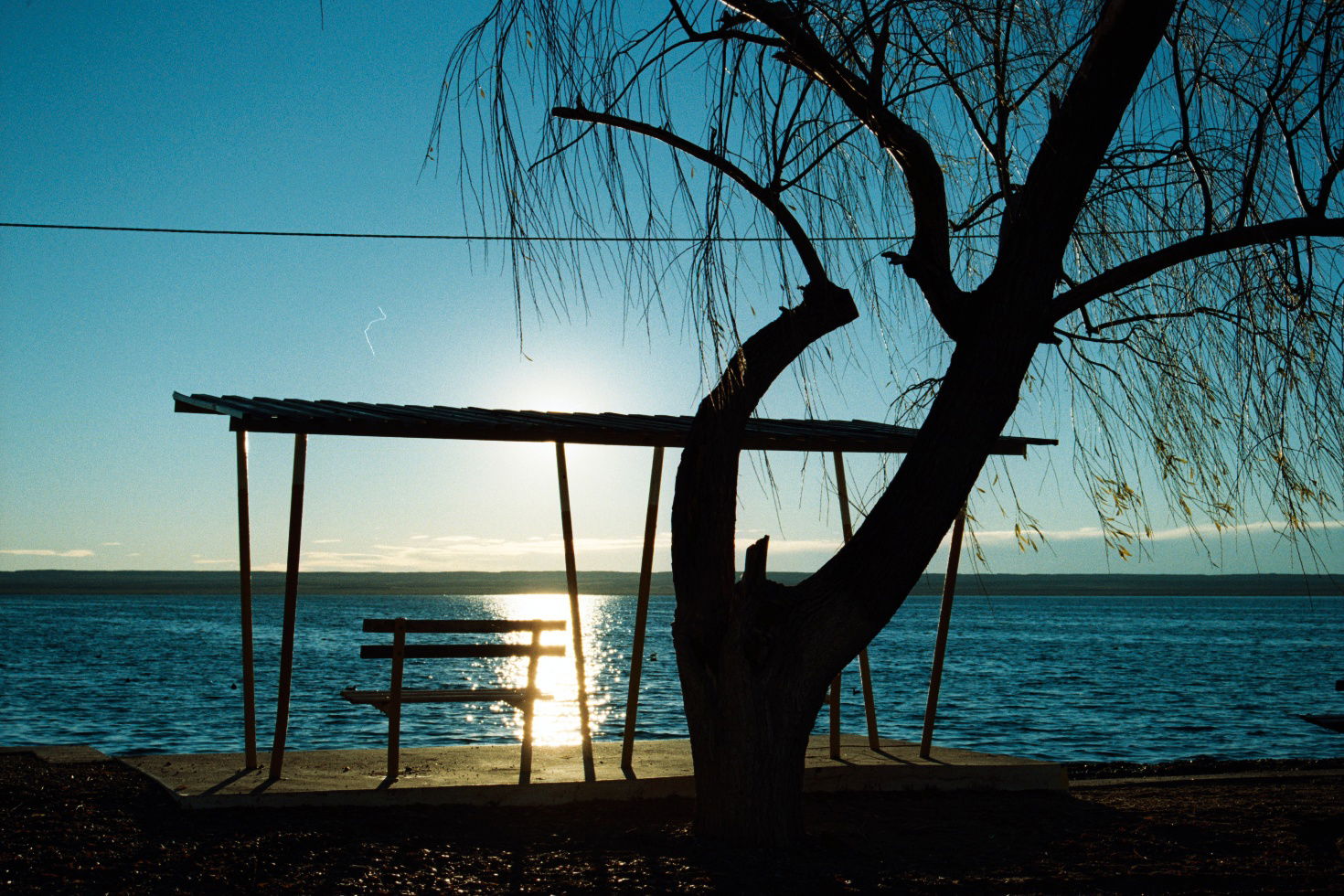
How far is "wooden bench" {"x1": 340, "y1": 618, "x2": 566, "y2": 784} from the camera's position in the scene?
23.5 ft

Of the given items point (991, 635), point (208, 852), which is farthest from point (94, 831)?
point (991, 635)

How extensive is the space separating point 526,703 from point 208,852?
88.4 inches

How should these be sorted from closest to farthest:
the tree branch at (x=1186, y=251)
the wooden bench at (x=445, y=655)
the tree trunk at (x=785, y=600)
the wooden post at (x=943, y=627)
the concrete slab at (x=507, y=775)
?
the tree branch at (x=1186, y=251)
the tree trunk at (x=785, y=600)
the concrete slab at (x=507, y=775)
the wooden bench at (x=445, y=655)
the wooden post at (x=943, y=627)

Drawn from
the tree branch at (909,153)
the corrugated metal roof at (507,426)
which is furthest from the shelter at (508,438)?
the tree branch at (909,153)

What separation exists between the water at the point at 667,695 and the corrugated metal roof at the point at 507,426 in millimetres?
2728

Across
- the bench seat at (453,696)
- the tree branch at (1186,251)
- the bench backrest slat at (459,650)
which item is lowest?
the bench seat at (453,696)

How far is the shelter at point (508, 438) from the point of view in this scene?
6.80m

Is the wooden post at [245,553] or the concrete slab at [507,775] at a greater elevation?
the wooden post at [245,553]

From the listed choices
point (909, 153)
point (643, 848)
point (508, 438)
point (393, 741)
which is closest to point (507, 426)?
point (508, 438)

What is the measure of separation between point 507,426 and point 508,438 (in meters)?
0.15

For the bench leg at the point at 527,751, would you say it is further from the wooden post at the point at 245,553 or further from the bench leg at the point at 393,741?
the wooden post at the point at 245,553

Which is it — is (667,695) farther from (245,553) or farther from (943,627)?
(245,553)

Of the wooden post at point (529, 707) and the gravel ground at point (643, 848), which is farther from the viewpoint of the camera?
the wooden post at point (529, 707)

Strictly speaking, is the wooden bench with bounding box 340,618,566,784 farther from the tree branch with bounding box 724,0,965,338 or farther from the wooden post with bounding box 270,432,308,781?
the tree branch with bounding box 724,0,965,338
